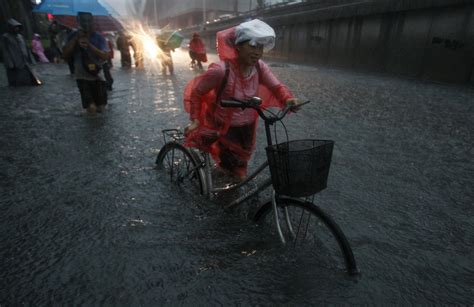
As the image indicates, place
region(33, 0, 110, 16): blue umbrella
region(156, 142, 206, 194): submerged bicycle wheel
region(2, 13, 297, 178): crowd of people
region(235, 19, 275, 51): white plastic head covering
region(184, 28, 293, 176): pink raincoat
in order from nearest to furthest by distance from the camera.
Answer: region(235, 19, 275, 51): white plastic head covering
region(2, 13, 297, 178): crowd of people
region(184, 28, 293, 176): pink raincoat
region(156, 142, 206, 194): submerged bicycle wheel
region(33, 0, 110, 16): blue umbrella

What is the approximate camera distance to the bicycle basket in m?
1.94

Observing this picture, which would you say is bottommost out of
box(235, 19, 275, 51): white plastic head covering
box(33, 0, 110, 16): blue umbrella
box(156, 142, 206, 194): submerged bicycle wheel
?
box(156, 142, 206, 194): submerged bicycle wheel

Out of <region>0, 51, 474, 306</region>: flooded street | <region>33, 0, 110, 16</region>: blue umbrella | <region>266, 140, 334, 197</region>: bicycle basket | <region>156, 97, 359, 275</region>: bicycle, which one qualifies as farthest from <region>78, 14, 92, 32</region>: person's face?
<region>266, 140, 334, 197</region>: bicycle basket

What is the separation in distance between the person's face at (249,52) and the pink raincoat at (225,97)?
11cm

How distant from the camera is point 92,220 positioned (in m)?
3.07

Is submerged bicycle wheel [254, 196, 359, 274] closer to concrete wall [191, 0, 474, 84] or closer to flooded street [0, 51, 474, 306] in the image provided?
flooded street [0, 51, 474, 306]

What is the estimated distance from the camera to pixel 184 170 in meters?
3.69

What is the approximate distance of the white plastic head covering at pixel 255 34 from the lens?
8.63 feet

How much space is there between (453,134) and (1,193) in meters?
7.29

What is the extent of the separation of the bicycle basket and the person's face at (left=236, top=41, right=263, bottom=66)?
1.02m

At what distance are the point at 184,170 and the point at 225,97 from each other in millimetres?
1118

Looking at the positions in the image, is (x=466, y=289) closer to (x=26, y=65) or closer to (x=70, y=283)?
(x=70, y=283)

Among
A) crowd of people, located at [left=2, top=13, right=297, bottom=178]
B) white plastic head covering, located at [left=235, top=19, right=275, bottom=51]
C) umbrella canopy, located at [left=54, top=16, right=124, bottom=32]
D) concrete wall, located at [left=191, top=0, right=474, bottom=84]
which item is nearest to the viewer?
white plastic head covering, located at [left=235, top=19, right=275, bottom=51]

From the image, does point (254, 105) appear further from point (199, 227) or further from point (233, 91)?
point (199, 227)
